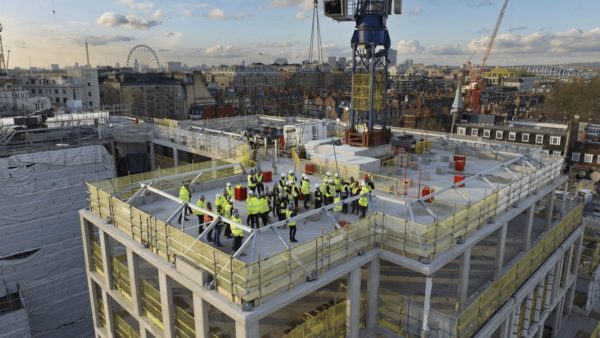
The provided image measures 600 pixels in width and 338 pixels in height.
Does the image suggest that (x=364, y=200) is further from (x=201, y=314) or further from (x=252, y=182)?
(x=201, y=314)

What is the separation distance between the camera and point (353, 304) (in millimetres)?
13805

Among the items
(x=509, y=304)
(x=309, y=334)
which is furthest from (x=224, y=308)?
(x=509, y=304)

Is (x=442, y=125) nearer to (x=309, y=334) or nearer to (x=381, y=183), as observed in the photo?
(x=381, y=183)

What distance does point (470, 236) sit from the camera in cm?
1548

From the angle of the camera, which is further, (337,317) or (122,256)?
(122,256)

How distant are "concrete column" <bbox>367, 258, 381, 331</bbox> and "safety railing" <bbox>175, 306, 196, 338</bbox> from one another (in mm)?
6133

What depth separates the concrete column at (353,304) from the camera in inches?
541

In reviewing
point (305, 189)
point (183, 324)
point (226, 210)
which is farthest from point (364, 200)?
point (183, 324)

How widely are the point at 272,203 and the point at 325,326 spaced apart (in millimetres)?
6407

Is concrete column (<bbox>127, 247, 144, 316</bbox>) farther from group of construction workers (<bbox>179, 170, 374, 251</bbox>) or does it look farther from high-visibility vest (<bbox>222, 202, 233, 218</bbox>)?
high-visibility vest (<bbox>222, 202, 233, 218</bbox>)

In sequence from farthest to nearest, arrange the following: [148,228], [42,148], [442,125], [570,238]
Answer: [442,125] → [42,148] → [570,238] → [148,228]

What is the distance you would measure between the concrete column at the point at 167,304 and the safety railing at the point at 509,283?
31.8ft

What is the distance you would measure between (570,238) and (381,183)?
11552 millimetres

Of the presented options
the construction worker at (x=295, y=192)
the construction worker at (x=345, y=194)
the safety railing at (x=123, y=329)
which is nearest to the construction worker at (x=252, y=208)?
the construction worker at (x=295, y=192)
